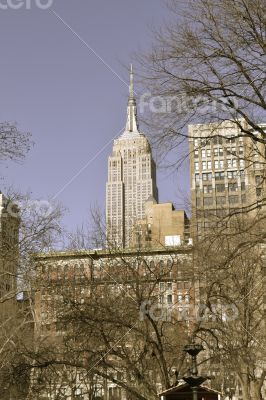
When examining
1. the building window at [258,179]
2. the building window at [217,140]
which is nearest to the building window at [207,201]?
the building window at [258,179]

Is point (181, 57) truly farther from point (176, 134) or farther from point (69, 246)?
point (69, 246)

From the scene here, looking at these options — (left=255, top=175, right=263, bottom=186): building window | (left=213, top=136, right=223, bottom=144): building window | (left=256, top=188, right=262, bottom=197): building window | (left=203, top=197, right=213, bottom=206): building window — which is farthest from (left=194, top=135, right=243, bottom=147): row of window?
(left=203, top=197, right=213, bottom=206): building window

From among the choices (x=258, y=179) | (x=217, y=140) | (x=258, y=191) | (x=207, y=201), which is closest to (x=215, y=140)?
(x=217, y=140)

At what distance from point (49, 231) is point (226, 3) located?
13.7m

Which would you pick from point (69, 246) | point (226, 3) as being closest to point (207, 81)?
point (226, 3)

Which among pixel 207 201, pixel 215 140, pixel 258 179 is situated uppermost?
pixel 207 201

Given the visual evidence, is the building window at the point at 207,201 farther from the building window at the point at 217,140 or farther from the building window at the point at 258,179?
the building window at the point at 217,140

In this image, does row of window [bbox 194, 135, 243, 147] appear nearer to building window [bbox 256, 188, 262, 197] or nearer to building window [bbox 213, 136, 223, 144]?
building window [bbox 213, 136, 223, 144]

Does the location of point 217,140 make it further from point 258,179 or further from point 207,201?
point 207,201

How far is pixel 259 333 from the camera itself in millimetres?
30422

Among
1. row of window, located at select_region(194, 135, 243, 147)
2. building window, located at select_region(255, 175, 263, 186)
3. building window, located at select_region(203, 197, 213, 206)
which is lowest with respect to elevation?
building window, located at select_region(255, 175, 263, 186)

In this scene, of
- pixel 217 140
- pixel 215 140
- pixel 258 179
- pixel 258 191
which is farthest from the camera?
pixel 258 179

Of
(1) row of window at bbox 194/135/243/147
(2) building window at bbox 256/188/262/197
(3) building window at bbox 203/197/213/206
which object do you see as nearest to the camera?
(1) row of window at bbox 194/135/243/147

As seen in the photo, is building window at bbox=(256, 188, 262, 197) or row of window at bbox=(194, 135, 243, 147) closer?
row of window at bbox=(194, 135, 243, 147)
